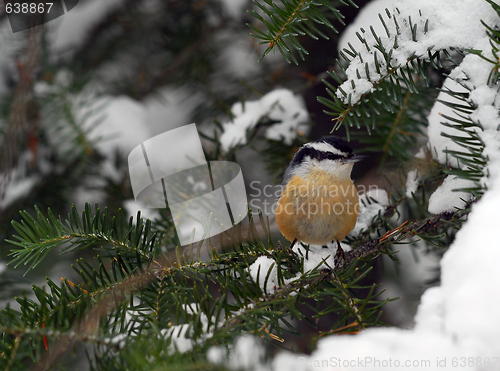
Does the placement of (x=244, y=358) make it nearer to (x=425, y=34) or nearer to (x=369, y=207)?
(x=425, y=34)

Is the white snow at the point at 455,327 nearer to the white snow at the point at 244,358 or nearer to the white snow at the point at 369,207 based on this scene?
the white snow at the point at 244,358

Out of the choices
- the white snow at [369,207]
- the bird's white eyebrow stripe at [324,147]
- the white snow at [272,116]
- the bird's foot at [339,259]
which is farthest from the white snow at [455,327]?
the white snow at [272,116]

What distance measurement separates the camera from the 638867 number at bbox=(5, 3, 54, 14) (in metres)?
1.28

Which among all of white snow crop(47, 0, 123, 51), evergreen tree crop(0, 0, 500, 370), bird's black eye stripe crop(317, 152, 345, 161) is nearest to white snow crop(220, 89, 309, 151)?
evergreen tree crop(0, 0, 500, 370)

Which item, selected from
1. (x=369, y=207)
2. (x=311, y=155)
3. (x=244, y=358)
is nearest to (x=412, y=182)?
(x=369, y=207)

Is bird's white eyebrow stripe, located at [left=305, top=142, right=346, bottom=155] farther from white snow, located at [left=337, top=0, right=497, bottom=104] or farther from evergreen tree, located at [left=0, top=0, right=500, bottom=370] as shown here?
white snow, located at [left=337, top=0, right=497, bottom=104]

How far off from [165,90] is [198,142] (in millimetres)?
476

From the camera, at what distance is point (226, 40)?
1679 mm

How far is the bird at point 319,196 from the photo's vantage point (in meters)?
1.14

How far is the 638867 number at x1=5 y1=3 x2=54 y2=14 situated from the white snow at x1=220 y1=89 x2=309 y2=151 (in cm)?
76

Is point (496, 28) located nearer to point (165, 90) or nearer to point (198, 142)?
point (198, 142)

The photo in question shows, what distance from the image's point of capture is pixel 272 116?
1.35 m

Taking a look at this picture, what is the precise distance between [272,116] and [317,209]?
0.39m

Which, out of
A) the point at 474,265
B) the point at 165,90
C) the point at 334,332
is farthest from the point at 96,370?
the point at 165,90
